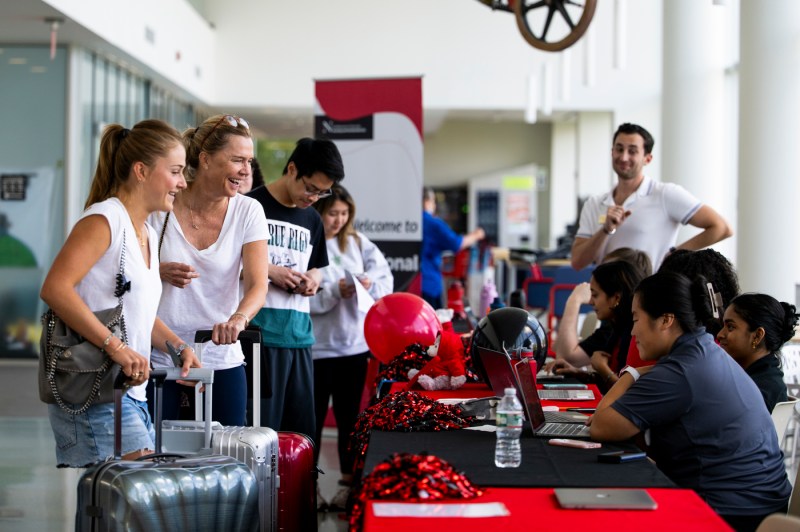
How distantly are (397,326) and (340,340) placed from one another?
0.44 m

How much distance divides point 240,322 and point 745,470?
4.63 ft

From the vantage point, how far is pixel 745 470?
2.58m

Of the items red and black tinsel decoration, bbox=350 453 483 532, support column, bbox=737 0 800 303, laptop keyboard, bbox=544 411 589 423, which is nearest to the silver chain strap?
red and black tinsel decoration, bbox=350 453 483 532

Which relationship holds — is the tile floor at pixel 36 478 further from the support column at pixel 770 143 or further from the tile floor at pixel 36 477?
the support column at pixel 770 143

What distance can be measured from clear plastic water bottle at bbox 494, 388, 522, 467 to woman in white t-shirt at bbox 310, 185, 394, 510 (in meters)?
2.12

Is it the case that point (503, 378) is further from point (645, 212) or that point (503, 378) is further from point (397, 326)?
point (645, 212)

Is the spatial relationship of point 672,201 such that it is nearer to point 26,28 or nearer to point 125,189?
point 125,189

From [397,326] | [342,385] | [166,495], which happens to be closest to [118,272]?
[166,495]

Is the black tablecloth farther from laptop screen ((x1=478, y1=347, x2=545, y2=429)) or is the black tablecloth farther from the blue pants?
the blue pants

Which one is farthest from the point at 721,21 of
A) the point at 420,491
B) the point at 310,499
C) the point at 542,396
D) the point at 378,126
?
the point at 420,491

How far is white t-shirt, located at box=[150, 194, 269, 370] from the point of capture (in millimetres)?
3199

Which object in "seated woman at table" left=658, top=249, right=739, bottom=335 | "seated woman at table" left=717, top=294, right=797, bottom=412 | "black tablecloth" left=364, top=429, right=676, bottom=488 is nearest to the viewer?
"black tablecloth" left=364, top=429, right=676, bottom=488

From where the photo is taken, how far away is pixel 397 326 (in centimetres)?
→ 429

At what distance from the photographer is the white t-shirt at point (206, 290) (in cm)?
320
